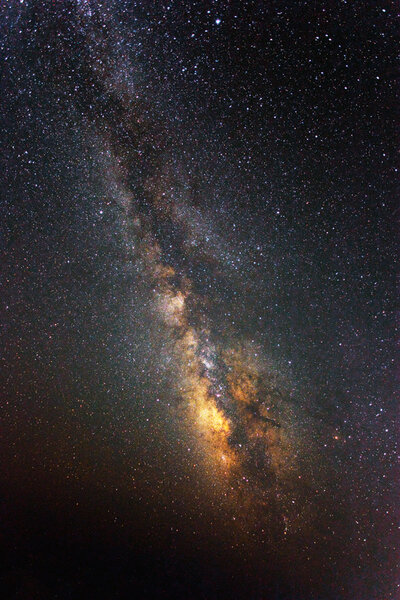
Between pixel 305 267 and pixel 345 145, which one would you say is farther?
pixel 305 267

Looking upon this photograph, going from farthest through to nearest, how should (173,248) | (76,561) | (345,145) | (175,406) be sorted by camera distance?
(76,561) < (175,406) < (173,248) < (345,145)

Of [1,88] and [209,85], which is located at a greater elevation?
[209,85]

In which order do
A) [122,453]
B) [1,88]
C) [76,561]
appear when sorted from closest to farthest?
1. [1,88]
2. [122,453]
3. [76,561]

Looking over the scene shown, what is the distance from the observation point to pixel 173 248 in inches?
68.0

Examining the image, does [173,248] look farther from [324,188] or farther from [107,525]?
[107,525]

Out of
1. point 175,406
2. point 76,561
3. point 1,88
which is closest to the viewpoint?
point 1,88

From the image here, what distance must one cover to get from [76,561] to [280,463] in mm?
2339

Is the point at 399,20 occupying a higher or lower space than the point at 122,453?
higher

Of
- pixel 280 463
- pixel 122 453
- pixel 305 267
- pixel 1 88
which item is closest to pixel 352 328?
pixel 305 267

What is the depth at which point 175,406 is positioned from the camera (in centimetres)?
193

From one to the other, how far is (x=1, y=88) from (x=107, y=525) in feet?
10.2

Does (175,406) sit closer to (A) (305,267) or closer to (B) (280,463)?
(B) (280,463)

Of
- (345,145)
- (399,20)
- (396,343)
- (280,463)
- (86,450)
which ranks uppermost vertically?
(399,20)

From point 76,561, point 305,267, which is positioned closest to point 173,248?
point 305,267
